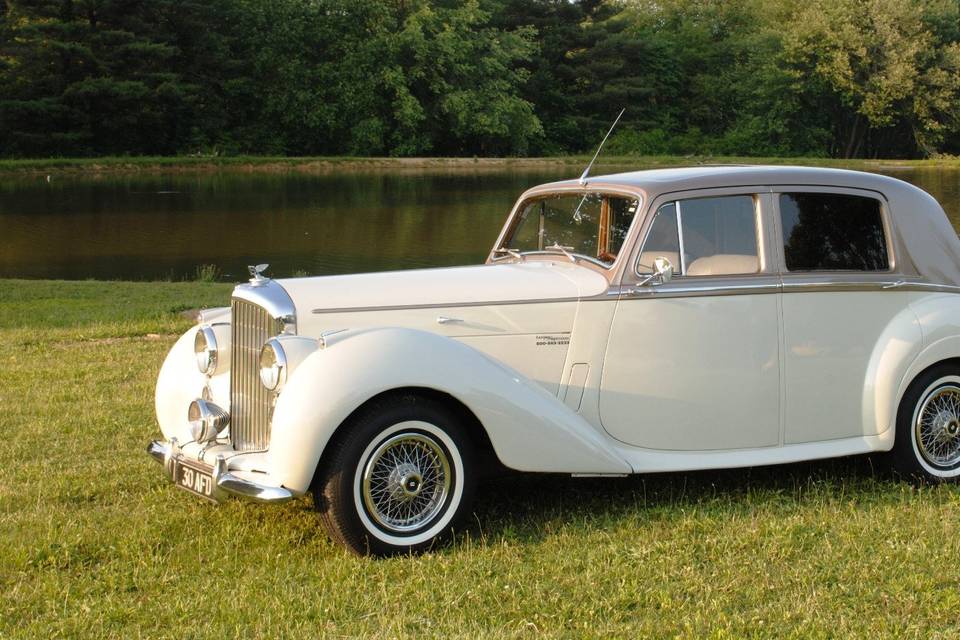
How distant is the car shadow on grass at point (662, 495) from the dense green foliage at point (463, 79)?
148 feet

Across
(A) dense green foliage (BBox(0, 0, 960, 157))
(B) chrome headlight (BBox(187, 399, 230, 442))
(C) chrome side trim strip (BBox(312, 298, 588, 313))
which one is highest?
(A) dense green foliage (BBox(0, 0, 960, 157))

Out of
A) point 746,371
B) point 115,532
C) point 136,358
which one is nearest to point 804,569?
point 746,371

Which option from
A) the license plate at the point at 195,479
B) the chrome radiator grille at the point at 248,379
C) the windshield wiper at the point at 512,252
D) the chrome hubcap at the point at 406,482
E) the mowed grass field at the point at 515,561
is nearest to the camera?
the mowed grass field at the point at 515,561

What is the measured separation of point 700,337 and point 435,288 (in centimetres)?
146

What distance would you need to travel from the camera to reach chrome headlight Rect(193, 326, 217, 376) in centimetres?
574

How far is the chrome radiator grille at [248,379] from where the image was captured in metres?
5.25

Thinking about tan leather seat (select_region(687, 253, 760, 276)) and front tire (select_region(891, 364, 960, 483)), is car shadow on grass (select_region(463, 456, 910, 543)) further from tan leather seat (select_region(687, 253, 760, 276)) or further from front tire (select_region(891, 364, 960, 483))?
tan leather seat (select_region(687, 253, 760, 276))

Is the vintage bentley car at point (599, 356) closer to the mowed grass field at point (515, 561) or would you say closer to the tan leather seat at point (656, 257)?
the tan leather seat at point (656, 257)

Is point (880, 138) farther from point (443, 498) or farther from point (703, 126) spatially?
point (443, 498)

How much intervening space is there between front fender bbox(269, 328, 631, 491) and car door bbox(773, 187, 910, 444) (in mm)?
1255

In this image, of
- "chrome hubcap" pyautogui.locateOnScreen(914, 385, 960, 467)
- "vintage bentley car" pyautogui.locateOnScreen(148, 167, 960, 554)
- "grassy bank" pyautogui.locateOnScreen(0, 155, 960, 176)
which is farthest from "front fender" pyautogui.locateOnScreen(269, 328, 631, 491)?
"grassy bank" pyautogui.locateOnScreen(0, 155, 960, 176)

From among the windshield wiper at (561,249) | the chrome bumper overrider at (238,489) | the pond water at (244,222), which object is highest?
the windshield wiper at (561,249)

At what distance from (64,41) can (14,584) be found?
155 ft

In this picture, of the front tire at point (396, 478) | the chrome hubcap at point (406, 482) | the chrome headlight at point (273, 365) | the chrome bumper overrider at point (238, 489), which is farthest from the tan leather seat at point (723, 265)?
the chrome bumper overrider at point (238, 489)
